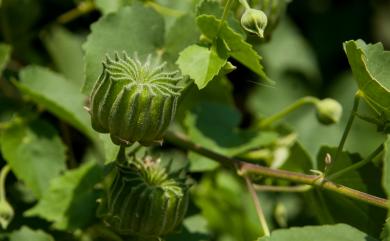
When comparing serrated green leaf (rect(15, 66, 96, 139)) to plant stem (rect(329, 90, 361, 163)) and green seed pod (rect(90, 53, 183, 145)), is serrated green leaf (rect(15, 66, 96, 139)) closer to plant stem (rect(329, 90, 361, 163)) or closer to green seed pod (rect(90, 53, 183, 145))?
green seed pod (rect(90, 53, 183, 145))

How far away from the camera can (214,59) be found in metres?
1.68

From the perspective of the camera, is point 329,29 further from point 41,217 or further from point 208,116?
point 41,217

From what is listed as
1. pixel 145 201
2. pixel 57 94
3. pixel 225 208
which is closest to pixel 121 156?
pixel 145 201

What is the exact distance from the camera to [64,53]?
8.61 ft

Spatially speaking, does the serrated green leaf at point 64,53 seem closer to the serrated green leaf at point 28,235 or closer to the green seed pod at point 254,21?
the serrated green leaf at point 28,235

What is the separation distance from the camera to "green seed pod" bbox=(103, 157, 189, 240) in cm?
167

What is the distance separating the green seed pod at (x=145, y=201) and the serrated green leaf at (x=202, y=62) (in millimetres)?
232

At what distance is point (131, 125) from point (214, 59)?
0.24 metres

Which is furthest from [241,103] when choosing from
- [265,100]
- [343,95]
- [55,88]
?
[55,88]

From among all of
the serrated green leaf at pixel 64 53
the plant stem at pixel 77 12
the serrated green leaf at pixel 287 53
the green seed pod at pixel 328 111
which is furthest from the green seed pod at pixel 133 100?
the serrated green leaf at pixel 287 53

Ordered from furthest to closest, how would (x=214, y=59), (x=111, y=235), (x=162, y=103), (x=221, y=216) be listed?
(x=221, y=216), (x=111, y=235), (x=214, y=59), (x=162, y=103)

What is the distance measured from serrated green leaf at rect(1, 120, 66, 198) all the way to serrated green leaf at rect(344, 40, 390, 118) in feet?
2.70

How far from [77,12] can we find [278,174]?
3.15 ft

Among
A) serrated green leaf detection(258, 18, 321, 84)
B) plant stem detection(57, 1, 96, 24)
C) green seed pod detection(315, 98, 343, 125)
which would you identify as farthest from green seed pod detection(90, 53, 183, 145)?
serrated green leaf detection(258, 18, 321, 84)
